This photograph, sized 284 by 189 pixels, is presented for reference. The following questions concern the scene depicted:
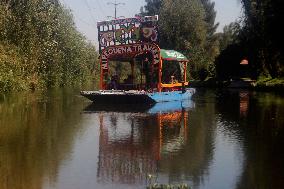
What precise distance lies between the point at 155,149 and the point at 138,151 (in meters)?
0.65

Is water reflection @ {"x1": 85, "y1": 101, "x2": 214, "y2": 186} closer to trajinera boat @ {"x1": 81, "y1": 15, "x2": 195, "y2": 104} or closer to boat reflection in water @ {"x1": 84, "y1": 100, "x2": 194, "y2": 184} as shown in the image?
boat reflection in water @ {"x1": 84, "y1": 100, "x2": 194, "y2": 184}

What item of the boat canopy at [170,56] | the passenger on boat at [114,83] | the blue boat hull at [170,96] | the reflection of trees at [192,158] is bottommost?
the reflection of trees at [192,158]

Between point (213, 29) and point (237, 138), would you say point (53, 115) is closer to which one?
A: point (237, 138)

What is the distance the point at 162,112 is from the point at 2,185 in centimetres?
1769

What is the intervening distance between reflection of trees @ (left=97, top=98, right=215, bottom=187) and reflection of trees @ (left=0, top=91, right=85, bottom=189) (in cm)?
134

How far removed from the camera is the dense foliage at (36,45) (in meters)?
39.5

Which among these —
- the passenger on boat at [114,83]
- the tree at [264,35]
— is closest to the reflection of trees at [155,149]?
the passenger on boat at [114,83]

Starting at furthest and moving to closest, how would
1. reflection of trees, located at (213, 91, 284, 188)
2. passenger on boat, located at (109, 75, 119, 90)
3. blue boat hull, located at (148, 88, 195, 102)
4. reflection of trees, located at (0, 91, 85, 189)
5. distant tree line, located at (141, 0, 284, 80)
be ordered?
1. distant tree line, located at (141, 0, 284, 80)
2. passenger on boat, located at (109, 75, 119, 90)
3. blue boat hull, located at (148, 88, 195, 102)
4. reflection of trees, located at (213, 91, 284, 188)
5. reflection of trees, located at (0, 91, 85, 189)

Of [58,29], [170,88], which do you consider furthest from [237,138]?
[58,29]

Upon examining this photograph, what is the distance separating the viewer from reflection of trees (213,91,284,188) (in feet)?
37.6

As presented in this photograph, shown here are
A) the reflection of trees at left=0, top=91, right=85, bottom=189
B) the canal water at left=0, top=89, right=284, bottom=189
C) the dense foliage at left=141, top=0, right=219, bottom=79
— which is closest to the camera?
the canal water at left=0, top=89, right=284, bottom=189

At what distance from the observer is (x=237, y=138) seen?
59.2 ft

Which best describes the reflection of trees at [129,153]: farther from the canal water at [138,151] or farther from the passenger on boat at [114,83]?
the passenger on boat at [114,83]

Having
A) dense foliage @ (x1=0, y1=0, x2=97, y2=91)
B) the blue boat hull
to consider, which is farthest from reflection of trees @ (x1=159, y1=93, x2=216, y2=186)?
dense foliage @ (x1=0, y1=0, x2=97, y2=91)
